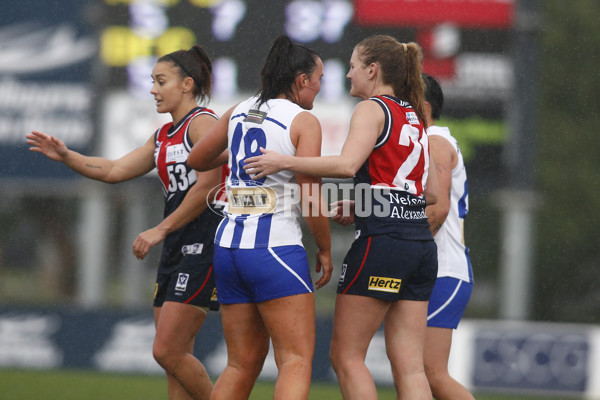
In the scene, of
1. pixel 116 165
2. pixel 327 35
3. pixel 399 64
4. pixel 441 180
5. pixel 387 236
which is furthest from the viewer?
pixel 327 35

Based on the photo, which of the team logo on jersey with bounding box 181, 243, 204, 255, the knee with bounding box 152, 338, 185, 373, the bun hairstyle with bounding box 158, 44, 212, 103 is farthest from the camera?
the bun hairstyle with bounding box 158, 44, 212, 103

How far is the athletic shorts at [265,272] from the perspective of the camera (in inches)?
168

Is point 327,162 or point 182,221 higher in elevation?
point 327,162

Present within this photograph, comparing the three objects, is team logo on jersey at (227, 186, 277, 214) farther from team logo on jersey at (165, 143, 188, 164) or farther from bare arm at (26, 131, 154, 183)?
bare arm at (26, 131, 154, 183)

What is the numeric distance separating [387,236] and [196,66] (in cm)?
172

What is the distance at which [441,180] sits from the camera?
4.84m

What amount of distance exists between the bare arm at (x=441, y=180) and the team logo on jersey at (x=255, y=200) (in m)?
0.97

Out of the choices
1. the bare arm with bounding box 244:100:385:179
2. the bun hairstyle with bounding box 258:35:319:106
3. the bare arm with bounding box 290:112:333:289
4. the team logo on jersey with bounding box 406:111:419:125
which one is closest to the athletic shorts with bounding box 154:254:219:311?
the bare arm with bounding box 290:112:333:289

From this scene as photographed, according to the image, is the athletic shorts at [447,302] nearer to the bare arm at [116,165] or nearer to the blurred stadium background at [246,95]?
the bare arm at [116,165]

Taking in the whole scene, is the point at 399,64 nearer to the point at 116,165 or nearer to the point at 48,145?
the point at 116,165

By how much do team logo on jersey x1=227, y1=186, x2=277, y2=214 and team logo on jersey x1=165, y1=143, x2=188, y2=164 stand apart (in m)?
0.87

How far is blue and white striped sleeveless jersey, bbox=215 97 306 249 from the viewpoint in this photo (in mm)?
4289

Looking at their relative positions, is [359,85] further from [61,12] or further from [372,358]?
[61,12]

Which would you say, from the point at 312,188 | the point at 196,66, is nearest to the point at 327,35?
the point at 196,66
